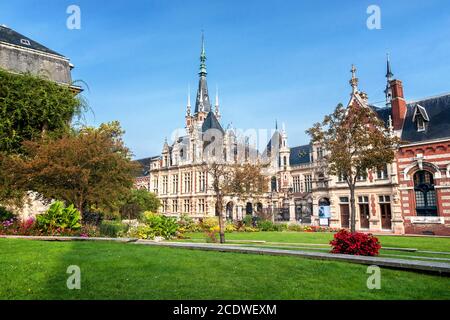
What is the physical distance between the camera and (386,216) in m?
34.1

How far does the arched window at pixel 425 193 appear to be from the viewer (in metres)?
30.3

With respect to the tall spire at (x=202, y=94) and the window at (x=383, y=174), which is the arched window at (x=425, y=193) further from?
the tall spire at (x=202, y=94)

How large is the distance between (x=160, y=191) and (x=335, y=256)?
5858 centimetres

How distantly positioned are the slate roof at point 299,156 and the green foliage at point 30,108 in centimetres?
4440

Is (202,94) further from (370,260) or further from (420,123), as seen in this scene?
(370,260)

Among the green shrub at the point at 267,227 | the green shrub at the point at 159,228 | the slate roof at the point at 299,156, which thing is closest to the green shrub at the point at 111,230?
the green shrub at the point at 159,228

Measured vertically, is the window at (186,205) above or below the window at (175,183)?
below

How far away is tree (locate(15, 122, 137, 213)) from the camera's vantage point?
20375 mm

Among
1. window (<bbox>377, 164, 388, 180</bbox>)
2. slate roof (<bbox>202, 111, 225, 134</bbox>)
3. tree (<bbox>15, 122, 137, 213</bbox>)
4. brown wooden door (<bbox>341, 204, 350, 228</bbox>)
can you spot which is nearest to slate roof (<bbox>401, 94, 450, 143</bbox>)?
window (<bbox>377, 164, 388, 180</bbox>)

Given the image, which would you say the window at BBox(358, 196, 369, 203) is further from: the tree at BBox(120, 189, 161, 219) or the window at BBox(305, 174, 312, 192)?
the tree at BBox(120, 189, 161, 219)

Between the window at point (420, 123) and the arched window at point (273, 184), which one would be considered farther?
the arched window at point (273, 184)

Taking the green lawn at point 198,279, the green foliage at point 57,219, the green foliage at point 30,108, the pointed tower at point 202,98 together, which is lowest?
the green lawn at point 198,279
